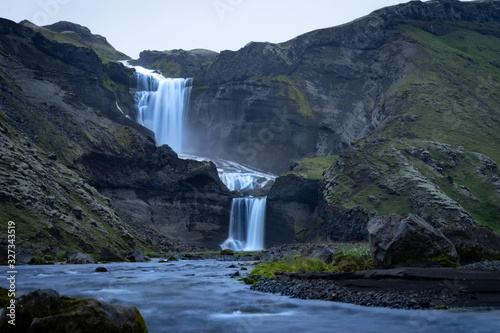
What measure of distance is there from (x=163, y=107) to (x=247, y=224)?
89.5 m

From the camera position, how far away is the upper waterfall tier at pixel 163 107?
598ft

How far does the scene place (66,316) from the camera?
11.5 meters

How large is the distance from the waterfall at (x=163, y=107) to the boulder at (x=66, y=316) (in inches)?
6724

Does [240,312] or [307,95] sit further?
[307,95]

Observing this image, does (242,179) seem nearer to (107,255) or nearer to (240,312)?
(107,255)

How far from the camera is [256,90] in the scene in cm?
18712

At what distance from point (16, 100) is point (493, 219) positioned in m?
106

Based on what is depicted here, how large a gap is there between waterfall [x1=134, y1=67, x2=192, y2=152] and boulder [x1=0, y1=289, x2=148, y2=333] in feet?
560

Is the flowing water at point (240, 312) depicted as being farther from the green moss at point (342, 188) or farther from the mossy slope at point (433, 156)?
the green moss at point (342, 188)

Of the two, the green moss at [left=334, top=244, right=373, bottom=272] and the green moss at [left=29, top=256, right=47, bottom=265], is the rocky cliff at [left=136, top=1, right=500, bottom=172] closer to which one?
the green moss at [left=334, top=244, right=373, bottom=272]

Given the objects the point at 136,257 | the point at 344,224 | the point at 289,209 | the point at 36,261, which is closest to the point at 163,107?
the point at 289,209

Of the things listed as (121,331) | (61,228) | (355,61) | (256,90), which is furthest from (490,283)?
(355,61)

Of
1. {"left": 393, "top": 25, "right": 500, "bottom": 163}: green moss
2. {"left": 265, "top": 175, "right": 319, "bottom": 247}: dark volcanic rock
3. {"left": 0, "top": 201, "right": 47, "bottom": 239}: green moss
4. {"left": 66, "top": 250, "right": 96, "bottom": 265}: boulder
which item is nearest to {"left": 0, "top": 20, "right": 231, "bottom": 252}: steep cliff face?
{"left": 0, "top": 201, "right": 47, "bottom": 239}: green moss

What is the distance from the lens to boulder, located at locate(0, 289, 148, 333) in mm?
11305
